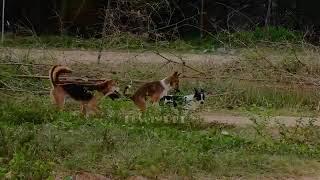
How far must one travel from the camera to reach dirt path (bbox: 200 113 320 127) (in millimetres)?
9805

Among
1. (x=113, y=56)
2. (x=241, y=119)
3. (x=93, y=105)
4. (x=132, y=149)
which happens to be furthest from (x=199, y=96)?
(x=113, y=56)

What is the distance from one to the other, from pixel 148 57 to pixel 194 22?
18.3 ft

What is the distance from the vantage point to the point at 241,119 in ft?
33.8

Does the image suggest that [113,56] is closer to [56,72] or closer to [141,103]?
[141,103]

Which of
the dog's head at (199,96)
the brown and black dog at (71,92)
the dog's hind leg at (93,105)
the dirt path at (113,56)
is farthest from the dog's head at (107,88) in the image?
the dirt path at (113,56)

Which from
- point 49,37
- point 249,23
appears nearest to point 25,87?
point 49,37

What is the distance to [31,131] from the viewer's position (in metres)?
7.31

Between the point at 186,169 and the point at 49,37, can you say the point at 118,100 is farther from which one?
the point at 49,37

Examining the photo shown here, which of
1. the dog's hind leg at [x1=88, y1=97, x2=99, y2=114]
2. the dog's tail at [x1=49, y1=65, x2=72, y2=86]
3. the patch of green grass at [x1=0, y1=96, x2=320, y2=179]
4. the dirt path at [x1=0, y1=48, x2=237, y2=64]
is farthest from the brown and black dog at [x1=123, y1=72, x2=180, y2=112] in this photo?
the dirt path at [x1=0, y1=48, x2=237, y2=64]

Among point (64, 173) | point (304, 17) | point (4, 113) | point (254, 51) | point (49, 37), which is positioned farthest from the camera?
point (304, 17)

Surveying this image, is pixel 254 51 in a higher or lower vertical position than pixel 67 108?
higher

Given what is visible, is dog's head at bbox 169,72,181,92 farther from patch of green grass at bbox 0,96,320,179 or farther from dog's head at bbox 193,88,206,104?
patch of green grass at bbox 0,96,320,179

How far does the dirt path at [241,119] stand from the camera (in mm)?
9805

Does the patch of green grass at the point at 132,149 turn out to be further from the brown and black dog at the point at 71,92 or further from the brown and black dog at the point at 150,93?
the brown and black dog at the point at 150,93
